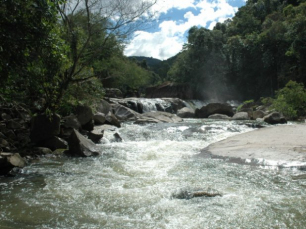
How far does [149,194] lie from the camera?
195 inches

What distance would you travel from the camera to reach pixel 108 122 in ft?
47.8

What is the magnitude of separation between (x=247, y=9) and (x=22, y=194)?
5468 cm

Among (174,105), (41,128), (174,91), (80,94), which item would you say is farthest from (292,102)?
(174,91)

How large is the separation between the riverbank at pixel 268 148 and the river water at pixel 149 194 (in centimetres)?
42

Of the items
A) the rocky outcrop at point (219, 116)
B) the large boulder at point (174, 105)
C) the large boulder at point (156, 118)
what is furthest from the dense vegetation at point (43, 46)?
the large boulder at point (174, 105)

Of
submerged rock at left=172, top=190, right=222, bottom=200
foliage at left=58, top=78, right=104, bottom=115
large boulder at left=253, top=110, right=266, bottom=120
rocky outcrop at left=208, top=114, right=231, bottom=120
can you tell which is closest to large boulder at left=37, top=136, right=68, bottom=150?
foliage at left=58, top=78, right=104, bottom=115

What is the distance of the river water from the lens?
3.85m

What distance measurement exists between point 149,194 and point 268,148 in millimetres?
4218

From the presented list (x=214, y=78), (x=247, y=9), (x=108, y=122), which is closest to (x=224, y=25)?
(x=247, y=9)

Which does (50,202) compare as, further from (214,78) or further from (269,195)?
(214,78)

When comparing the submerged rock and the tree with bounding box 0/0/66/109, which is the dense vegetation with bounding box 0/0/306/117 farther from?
the submerged rock

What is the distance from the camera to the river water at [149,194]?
12.6 ft

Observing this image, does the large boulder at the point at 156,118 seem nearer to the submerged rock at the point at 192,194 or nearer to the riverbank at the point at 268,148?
the riverbank at the point at 268,148

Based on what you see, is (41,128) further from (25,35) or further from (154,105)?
(154,105)
